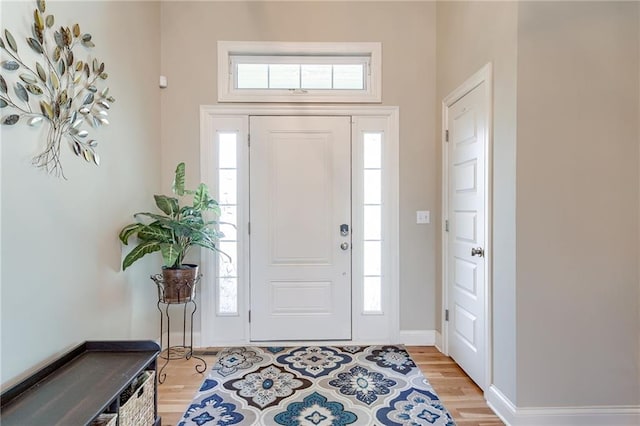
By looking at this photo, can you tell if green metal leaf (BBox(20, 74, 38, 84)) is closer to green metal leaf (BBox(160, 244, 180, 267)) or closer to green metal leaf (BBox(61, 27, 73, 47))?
green metal leaf (BBox(61, 27, 73, 47))

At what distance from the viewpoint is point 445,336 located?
2795mm

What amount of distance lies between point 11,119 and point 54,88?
0.33 m

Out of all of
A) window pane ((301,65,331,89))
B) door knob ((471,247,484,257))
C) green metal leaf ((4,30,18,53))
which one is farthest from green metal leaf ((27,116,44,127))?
door knob ((471,247,484,257))

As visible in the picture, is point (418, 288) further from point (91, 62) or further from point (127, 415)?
point (91, 62)

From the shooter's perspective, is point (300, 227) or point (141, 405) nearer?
point (141, 405)

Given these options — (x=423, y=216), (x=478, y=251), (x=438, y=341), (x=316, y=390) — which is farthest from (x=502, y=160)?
(x=316, y=390)

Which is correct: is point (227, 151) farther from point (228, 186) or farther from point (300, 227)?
point (300, 227)

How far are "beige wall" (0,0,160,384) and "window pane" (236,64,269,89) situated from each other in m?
0.69

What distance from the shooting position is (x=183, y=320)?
294cm

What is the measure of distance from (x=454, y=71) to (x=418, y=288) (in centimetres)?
184
